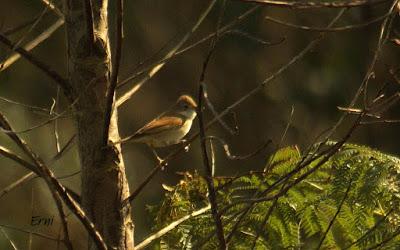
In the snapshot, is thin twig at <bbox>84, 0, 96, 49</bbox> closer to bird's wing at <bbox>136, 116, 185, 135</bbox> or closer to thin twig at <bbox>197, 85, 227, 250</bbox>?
thin twig at <bbox>197, 85, 227, 250</bbox>

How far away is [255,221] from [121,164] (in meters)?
0.81

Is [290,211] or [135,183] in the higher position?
[135,183]

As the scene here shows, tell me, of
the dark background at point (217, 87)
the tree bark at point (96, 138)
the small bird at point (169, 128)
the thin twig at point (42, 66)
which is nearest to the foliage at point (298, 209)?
the tree bark at point (96, 138)

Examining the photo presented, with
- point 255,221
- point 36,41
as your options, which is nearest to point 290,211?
point 255,221

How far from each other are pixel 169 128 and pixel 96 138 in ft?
7.86

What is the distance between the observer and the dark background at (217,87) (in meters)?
7.66

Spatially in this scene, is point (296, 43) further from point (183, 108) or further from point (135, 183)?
point (183, 108)

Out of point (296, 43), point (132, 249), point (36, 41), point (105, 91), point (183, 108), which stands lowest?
point (132, 249)

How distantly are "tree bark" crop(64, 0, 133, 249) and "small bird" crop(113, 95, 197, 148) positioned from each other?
191 cm

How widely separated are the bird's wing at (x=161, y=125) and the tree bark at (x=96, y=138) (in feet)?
6.55

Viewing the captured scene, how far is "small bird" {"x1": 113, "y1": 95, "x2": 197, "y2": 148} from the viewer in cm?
487

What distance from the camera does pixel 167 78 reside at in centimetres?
902

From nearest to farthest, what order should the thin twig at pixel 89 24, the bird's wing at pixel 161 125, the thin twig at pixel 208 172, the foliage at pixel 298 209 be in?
the thin twig at pixel 208 172 < the thin twig at pixel 89 24 < the foliage at pixel 298 209 < the bird's wing at pixel 161 125

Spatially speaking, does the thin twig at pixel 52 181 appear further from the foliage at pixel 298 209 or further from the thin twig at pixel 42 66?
the foliage at pixel 298 209
